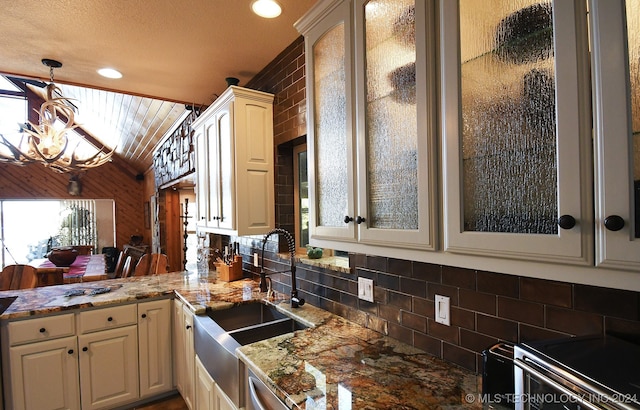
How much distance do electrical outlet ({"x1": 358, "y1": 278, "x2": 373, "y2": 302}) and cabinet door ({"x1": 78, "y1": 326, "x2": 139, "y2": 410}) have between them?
1.87 m

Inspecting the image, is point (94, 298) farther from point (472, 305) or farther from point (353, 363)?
point (472, 305)

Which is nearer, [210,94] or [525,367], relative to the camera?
[525,367]

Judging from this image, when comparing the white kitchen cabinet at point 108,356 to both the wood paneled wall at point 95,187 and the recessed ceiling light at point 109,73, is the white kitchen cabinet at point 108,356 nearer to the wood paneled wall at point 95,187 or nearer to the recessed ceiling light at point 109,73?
the recessed ceiling light at point 109,73

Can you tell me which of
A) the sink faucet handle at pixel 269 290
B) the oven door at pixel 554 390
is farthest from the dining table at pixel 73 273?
the oven door at pixel 554 390

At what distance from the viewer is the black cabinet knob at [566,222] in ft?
2.00

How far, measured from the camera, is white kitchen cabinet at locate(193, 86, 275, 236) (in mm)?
2252

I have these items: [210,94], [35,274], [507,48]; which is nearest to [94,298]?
[35,274]

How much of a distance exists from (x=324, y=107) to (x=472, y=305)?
38.9 inches

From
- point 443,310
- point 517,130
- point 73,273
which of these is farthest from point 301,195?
point 73,273

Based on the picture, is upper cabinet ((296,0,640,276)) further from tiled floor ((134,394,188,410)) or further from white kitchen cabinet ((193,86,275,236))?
tiled floor ((134,394,188,410))

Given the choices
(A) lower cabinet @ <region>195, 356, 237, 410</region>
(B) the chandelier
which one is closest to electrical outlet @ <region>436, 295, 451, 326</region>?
(A) lower cabinet @ <region>195, 356, 237, 410</region>

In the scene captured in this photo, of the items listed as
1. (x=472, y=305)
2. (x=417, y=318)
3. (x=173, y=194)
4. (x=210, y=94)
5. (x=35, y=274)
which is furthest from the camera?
(x=173, y=194)

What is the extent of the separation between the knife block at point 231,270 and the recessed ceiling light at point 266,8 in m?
1.87

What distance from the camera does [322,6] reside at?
133 centimetres
